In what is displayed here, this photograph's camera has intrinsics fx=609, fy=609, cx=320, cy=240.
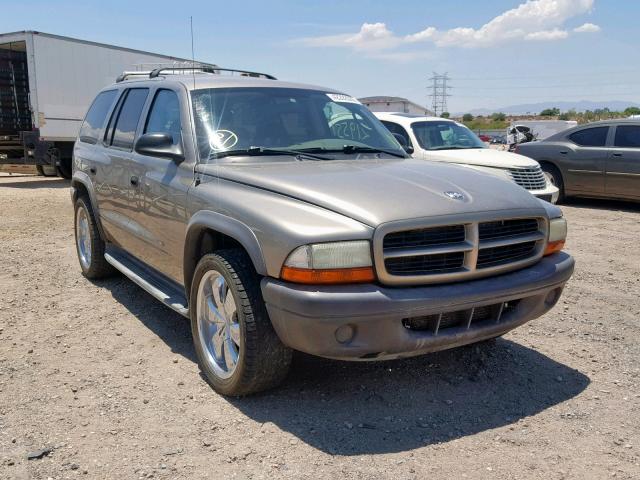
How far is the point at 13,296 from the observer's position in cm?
561

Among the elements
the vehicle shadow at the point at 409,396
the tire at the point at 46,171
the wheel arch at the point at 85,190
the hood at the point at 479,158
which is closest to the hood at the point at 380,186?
the vehicle shadow at the point at 409,396

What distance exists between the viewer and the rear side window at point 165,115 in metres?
4.27

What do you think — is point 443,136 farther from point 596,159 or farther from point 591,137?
point 591,137

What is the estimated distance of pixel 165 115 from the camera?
4516 millimetres

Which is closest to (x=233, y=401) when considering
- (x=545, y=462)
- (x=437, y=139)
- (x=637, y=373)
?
(x=545, y=462)

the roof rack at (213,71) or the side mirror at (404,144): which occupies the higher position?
the roof rack at (213,71)

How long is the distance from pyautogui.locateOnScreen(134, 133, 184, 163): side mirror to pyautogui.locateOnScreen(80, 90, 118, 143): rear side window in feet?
6.24

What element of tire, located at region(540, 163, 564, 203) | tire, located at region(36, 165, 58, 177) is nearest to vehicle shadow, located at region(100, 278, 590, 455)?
tire, located at region(540, 163, 564, 203)

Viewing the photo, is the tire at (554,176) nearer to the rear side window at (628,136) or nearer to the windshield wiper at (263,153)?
the rear side window at (628,136)

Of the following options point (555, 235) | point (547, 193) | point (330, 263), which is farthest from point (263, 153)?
point (547, 193)

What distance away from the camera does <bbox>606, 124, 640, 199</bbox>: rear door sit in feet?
35.6

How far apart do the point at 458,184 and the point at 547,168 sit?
948cm

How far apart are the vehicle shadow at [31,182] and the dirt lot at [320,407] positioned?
11.0 meters

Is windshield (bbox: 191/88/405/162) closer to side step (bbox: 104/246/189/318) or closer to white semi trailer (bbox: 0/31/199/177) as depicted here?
side step (bbox: 104/246/189/318)
